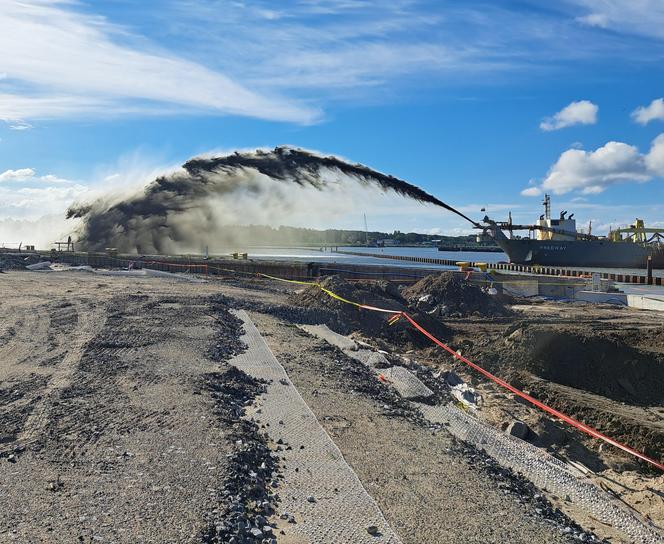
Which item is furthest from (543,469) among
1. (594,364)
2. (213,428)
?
(594,364)

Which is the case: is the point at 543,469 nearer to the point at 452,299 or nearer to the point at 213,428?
the point at 213,428

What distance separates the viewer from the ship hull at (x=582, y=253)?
6081 cm

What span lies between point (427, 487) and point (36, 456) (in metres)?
4.00

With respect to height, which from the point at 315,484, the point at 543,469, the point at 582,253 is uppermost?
the point at 582,253

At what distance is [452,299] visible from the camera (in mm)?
23750

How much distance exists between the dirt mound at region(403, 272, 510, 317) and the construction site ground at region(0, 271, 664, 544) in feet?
19.9

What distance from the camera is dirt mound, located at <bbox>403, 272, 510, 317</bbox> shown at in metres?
23.1

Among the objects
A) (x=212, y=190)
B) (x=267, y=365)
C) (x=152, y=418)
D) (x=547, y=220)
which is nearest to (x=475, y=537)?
(x=152, y=418)

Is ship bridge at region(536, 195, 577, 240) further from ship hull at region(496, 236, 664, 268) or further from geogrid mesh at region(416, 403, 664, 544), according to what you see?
geogrid mesh at region(416, 403, 664, 544)

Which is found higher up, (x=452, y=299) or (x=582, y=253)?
(x=582, y=253)

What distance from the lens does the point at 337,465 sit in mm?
6488

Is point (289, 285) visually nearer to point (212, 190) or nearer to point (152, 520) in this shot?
point (212, 190)

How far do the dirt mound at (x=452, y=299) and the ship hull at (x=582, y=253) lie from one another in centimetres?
3851

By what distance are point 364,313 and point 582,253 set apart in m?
49.0
